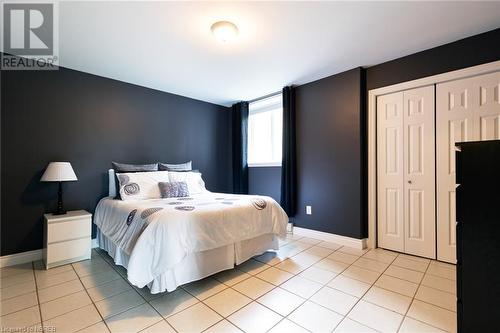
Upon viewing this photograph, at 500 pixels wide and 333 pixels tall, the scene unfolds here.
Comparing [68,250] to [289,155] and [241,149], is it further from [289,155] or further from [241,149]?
[289,155]

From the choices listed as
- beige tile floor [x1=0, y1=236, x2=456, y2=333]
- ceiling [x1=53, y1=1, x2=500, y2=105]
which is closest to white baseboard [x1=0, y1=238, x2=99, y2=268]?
beige tile floor [x1=0, y1=236, x2=456, y2=333]

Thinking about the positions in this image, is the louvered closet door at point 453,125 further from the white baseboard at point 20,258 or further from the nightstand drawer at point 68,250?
the white baseboard at point 20,258

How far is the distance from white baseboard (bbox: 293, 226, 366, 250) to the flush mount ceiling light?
2.85m

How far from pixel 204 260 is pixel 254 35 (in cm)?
228

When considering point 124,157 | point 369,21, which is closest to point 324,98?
point 369,21

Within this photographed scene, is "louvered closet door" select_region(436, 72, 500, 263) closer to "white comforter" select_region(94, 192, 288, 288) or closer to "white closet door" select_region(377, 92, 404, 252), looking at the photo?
"white closet door" select_region(377, 92, 404, 252)

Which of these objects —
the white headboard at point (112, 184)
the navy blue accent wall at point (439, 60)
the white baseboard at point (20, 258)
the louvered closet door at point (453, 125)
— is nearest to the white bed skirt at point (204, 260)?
the white headboard at point (112, 184)

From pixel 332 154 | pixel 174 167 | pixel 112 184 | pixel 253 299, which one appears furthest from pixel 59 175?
pixel 332 154

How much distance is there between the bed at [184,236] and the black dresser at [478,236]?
1.68 metres

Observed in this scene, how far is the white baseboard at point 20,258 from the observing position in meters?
2.52

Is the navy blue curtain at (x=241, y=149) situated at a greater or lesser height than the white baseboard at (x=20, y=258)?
greater

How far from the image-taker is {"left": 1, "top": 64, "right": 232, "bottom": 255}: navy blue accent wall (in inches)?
103

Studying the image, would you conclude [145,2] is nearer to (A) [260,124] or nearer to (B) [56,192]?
(B) [56,192]

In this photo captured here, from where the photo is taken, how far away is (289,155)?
12.1ft
